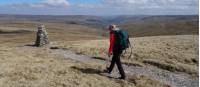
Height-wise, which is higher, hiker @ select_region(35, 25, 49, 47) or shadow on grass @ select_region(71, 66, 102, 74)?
shadow on grass @ select_region(71, 66, 102, 74)

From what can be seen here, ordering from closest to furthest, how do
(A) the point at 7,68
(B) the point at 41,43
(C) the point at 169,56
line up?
(A) the point at 7,68 < (C) the point at 169,56 < (B) the point at 41,43

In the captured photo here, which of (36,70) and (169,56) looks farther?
(169,56)

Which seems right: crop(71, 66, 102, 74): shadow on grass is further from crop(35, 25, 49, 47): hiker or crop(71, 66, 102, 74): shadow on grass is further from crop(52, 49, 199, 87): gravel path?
crop(35, 25, 49, 47): hiker

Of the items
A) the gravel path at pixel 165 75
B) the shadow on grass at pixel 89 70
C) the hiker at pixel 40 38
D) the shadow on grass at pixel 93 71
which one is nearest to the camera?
the gravel path at pixel 165 75

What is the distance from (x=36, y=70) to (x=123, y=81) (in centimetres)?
434

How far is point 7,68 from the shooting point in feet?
57.1

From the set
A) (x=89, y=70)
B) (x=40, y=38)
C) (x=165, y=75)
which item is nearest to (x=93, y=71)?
(x=89, y=70)

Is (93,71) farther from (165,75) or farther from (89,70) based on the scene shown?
(165,75)

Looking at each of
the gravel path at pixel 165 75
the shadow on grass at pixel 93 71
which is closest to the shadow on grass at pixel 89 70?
the shadow on grass at pixel 93 71

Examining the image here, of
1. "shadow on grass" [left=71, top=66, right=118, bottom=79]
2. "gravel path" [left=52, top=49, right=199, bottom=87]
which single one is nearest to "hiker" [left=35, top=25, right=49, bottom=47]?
"gravel path" [left=52, top=49, right=199, bottom=87]

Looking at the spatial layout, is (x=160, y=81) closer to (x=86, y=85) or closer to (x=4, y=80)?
(x=86, y=85)

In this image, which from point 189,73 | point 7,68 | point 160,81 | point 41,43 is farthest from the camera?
point 41,43

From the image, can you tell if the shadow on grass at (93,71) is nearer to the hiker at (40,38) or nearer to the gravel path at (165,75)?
the gravel path at (165,75)

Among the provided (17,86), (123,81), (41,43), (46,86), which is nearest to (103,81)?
(123,81)
